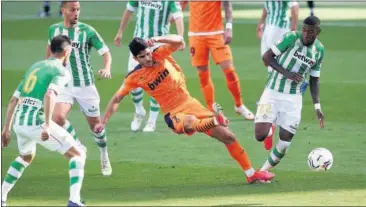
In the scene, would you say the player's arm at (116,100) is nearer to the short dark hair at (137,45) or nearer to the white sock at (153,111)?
the short dark hair at (137,45)

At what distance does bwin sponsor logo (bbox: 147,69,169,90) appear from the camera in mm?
12641

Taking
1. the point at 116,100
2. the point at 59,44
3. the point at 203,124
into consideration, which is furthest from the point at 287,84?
the point at 59,44

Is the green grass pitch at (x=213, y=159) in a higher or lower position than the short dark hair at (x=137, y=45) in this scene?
lower

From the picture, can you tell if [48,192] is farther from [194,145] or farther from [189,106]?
[194,145]

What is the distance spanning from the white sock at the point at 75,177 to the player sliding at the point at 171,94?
130cm

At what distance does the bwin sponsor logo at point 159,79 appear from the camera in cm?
1264

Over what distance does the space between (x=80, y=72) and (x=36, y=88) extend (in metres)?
2.61

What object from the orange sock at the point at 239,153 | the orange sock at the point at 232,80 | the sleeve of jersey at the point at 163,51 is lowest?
the orange sock at the point at 232,80

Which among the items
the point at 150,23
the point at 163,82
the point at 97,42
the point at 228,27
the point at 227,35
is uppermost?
the point at 97,42

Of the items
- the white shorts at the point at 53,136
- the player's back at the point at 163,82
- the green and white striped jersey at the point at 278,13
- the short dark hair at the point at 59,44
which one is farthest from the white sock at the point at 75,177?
the green and white striped jersey at the point at 278,13

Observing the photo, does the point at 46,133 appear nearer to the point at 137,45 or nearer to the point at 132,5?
the point at 137,45

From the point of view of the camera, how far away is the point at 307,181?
1270cm

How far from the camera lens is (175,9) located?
1633 centimetres

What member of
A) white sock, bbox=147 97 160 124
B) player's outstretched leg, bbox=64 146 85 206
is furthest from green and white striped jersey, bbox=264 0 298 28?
player's outstretched leg, bbox=64 146 85 206
